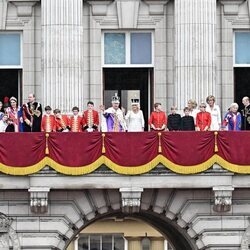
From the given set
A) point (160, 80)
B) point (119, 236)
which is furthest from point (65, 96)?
→ point (119, 236)

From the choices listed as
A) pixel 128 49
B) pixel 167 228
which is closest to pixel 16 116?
pixel 128 49

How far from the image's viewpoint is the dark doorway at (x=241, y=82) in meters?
89.3

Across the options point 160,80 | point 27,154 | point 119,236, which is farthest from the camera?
point 119,236


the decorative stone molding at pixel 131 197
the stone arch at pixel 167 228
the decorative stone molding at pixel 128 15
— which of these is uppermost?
the decorative stone molding at pixel 128 15

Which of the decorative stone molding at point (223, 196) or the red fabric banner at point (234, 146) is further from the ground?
the red fabric banner at point (234, 146)

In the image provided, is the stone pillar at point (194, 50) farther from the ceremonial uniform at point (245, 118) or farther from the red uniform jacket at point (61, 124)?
the red uniform jacket at point (61, 124)

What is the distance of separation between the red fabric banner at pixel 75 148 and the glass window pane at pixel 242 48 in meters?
10.2

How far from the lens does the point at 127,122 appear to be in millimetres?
83000

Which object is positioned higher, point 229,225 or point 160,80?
point 160,80

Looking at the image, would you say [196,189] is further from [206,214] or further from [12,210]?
[12,210]

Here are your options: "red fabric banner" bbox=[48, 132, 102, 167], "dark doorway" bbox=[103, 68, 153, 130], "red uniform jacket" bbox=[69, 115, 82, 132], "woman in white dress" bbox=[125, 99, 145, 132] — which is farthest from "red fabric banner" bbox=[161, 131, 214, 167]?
"dark doorway" bbox=[103, 68, 153, 130]

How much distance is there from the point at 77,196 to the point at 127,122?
3543 millimetres

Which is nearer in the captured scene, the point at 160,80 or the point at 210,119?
A: the point at 210,119

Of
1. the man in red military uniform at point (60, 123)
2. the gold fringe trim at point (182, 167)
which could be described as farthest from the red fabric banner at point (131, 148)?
the man in red military uniform at point (60, 123)
